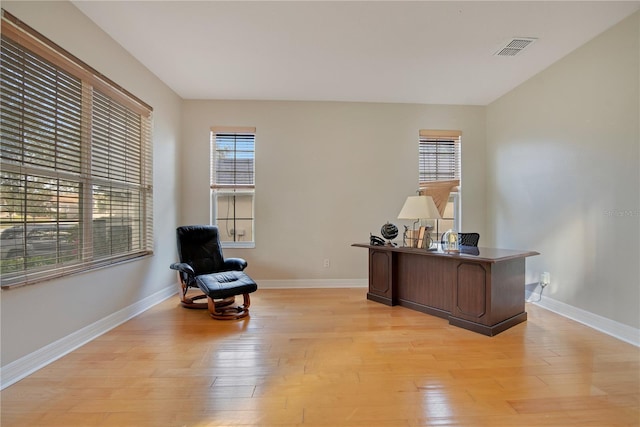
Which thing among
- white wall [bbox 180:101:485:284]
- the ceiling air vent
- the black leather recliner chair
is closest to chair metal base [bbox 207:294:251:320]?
the black leather recliner chair

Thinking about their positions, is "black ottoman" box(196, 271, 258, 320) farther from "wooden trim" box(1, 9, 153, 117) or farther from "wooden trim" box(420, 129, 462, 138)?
"wooden trim" box(420, 129, 462, 138)

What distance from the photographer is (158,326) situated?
109 inches

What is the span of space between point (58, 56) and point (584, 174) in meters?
4.83

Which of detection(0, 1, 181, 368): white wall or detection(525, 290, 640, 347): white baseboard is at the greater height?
detection(0, 1, 181, 368): white wall

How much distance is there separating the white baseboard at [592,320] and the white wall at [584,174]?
49 mm

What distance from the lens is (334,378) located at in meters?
1.88

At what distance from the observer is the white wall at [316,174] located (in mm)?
4176

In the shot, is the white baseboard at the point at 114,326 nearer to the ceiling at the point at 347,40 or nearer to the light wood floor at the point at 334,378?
the light wood floor at the point at 334,378

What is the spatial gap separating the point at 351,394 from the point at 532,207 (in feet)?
10.7

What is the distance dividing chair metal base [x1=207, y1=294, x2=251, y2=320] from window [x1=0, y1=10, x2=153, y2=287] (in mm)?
1042

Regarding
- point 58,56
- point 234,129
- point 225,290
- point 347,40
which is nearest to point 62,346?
point 225,290

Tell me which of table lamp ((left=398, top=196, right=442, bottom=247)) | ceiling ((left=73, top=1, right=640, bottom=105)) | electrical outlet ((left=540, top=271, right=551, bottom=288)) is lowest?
electrical outlet ((left=540, top=271, right=551, bottom=288))

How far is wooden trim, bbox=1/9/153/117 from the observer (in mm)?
1822

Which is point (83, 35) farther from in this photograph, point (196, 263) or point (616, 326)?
point (616, 326)
